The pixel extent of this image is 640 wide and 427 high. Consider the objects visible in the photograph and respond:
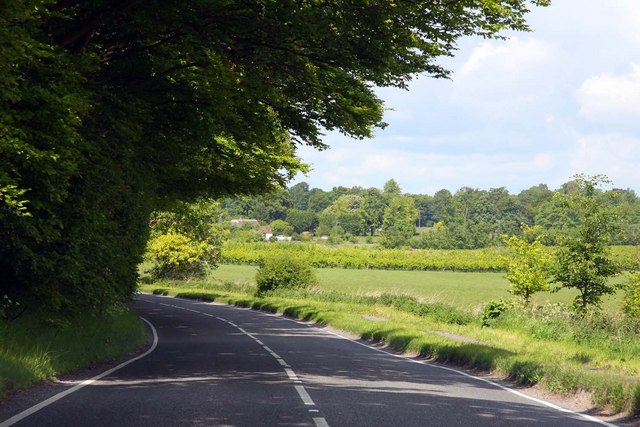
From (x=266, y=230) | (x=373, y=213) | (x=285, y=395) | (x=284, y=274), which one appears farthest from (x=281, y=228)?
(x=285, y=395)

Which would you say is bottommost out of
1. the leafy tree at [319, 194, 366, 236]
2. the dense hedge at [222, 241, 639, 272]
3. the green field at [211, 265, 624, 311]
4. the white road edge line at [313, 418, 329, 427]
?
the green field at [211, 265, 624, 311]

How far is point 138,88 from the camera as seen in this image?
16.9 metres

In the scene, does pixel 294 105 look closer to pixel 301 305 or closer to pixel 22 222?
pixel 22 222

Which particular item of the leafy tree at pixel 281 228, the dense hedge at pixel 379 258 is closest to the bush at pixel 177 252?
the dense hedge at pixel 379 258

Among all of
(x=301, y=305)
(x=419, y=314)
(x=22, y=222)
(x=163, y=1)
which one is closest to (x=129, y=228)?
(x=22, y=222)

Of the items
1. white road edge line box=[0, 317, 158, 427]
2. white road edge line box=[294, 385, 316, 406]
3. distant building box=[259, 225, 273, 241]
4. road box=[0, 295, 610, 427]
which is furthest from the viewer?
distant building box=[259, 225, 273, 241]

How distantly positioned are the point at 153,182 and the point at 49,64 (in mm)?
10201

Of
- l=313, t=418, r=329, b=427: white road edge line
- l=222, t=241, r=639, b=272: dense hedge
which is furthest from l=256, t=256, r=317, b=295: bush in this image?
l=313, t=418, r=329, b=427: white road edge line

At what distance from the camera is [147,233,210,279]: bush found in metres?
66.3

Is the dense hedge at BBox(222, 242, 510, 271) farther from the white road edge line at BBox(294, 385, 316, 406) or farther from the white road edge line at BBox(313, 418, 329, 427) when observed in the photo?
the white road edge line at BBox(313, 418, 329, 427)

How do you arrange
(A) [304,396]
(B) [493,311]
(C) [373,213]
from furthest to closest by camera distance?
1. (C) [373,213]
2. (B) [493,311]
3. (A) [304,396]

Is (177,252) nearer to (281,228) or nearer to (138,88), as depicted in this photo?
(138,88)

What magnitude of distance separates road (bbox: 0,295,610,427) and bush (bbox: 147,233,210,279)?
47352 millimetres

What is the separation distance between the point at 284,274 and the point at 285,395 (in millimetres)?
41928
